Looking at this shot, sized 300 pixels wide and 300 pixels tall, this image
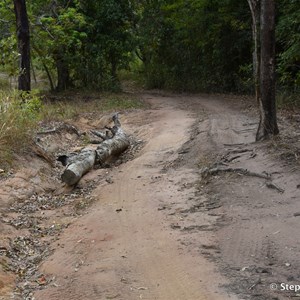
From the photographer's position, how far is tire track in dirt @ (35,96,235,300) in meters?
4.86

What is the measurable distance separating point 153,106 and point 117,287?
45.9 ft

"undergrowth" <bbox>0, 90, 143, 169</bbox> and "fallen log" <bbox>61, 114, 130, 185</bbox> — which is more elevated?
"undergrowth" <bbox>0, 90, 143, 169</bbox>

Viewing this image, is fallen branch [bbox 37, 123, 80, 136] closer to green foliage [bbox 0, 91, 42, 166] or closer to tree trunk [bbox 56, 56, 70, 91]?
green foliage [bbox 0, 91, 42, 166]

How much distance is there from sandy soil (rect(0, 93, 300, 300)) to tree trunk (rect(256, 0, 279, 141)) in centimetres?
38

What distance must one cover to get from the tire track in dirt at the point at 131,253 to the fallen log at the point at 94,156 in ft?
1.98

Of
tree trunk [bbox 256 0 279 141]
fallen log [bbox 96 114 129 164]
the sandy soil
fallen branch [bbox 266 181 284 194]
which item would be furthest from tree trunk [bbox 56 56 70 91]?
fallen branch [bbox 266 181 284 194]

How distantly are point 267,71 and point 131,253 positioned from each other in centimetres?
513

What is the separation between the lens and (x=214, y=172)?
839 cm

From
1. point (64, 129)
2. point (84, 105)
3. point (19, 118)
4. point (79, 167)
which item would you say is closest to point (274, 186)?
point (79, 167)

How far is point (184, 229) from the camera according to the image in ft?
20.9

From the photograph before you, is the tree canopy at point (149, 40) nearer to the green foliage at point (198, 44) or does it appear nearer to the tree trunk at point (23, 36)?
the green foliage at point (198, 44)

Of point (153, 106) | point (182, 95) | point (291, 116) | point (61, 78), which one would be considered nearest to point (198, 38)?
point (182, 95)

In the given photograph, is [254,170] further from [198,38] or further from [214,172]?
[198,38]

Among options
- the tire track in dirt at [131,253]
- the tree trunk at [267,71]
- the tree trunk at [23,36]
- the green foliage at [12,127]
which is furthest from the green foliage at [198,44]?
the tire track in dirt at [131,253]
